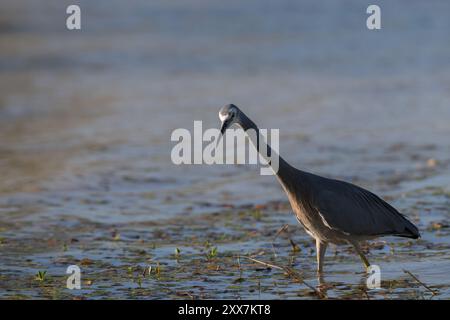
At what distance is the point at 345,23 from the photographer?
25.8m

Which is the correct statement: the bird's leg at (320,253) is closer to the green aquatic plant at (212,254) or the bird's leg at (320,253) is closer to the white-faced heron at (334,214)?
the white-faced heron at (334,214)

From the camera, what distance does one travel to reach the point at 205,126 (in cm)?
1597

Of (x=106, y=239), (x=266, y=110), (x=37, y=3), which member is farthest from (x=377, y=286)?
(x=37, y=3)

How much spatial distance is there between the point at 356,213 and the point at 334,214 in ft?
0.75

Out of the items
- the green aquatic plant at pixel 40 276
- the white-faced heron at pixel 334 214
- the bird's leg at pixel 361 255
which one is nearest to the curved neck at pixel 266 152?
the white-faced heron at pixel 334 214

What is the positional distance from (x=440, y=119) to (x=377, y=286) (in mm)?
8590

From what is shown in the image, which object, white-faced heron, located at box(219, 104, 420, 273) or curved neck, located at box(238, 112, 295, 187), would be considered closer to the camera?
curved neck, located at box(238, 112, 295, 187)

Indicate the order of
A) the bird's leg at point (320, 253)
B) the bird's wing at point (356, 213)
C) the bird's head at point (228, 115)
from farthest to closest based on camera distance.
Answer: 1. the bird's leg at point (320, 253)
2. the bird's wing at point (356, 213)
3. the bird's head at point (228, 115)

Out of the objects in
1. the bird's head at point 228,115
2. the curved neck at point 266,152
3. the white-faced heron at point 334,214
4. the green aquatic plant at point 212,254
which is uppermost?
the bird's head at point 228,115

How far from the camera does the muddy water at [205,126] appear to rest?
8656 mm

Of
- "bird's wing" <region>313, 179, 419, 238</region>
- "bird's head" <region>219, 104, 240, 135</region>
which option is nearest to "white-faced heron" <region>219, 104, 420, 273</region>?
"bird's wing" <region>313, 179, 419, 238</region>

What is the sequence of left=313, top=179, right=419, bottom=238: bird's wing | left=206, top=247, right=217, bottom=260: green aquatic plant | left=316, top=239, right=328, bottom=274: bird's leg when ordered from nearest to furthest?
left=313, top=179, right=419, bottom=238: bird's wing
left=316, top=239, right=328, bottom=274: bird's leg
left=206, top=247, right=217, bottom=260: green aquatic plant

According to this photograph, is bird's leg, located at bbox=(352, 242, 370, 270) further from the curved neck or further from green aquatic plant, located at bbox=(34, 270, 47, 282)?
green aquatic plant, located at bbox=(34, 270, 47, 282)

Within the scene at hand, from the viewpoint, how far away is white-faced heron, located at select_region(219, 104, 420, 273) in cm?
813
